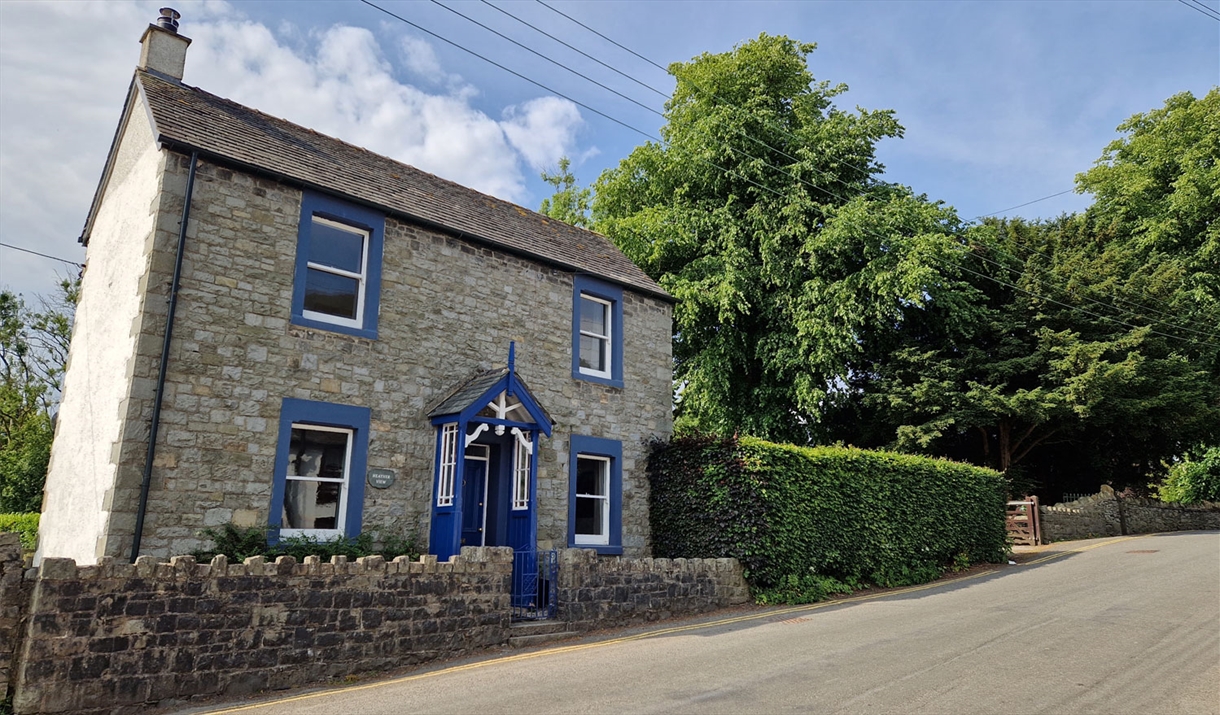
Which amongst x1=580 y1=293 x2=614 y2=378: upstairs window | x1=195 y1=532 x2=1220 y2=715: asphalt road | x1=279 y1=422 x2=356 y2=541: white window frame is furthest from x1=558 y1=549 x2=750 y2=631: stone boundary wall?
x1=580 y1=293 x2=614 y2=378: upstairs window

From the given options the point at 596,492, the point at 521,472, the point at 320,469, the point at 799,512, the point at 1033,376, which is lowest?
the point at 799,512

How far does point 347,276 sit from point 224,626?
589 cm

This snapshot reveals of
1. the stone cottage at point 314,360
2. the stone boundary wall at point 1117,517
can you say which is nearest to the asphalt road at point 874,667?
the stone cottage at point 314,360

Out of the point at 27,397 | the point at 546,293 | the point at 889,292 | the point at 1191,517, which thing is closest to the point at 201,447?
the point at 546,293

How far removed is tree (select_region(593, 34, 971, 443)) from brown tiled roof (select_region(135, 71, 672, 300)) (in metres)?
7.76

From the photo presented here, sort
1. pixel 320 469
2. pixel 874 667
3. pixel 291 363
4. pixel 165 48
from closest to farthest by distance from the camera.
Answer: pixel 874 667
pixel 291 363
pixel 320 469
pixel 165 48

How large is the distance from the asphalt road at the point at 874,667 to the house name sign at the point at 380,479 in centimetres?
345

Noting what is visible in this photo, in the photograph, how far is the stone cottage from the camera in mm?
9719

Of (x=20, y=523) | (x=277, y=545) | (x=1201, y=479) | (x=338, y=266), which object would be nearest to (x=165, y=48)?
(x=338, y=266)

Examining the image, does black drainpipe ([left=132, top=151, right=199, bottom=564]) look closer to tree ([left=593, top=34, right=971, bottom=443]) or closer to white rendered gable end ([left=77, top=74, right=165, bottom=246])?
white rendered gable end ([left=77, top=74, right=165, bottom=246])

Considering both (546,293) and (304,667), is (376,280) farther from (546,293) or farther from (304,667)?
(304,667)

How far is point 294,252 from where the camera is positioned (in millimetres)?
11227

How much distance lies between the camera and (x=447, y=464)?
11.9 meters

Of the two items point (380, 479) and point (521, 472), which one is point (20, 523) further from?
point (521, 472)
